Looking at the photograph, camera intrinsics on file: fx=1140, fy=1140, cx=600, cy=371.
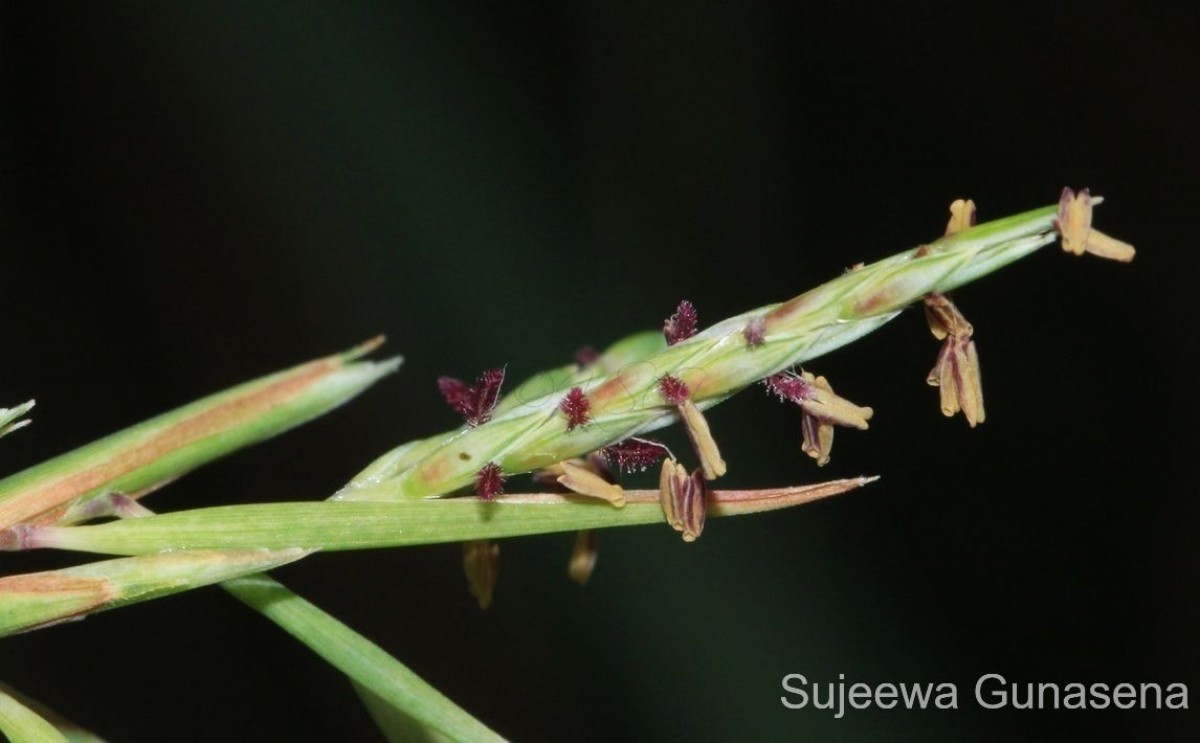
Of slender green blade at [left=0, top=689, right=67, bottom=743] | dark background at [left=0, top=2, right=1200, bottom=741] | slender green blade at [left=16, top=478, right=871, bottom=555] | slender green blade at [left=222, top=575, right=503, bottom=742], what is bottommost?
slender green blade at [left=0, top=689, right=67, bottom=743]

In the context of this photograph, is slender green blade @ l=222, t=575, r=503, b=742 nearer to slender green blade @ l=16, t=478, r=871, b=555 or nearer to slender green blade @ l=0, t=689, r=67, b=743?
slender green blade @ l=16, t=478, r=871, b=555

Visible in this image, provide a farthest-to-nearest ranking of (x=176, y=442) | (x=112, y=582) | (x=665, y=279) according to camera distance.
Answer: (x=665, y=279) → (x=176, y=442) → (x=112, y=582)

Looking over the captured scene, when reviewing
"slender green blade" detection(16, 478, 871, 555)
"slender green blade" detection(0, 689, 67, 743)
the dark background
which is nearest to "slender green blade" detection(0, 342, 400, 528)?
"slender green blade" detection(16, 478, 871, 555)

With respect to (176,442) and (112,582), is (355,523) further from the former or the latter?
(176,442)

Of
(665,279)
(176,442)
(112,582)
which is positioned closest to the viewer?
(112,582)

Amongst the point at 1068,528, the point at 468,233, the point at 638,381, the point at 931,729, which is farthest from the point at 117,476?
the point at 1068,528

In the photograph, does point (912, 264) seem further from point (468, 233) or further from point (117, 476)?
point (468, 233)

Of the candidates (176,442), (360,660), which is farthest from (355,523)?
(176,442)

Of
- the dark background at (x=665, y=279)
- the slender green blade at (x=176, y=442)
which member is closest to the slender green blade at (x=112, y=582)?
the slender green blade at (x=176, y=442)

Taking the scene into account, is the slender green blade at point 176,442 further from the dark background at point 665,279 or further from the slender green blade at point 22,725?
the dark background at point 665,279
